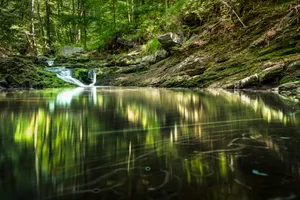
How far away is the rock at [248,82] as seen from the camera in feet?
26.5

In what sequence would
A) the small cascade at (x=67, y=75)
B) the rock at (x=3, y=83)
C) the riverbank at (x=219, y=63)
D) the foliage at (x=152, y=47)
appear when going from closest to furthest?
1. the riverbank at (x=219, y=63)
2. the rock at (x=3, y=83)
3. the foliage at (x=152, y=47)
4. the small cascade at (x=67, y=75)

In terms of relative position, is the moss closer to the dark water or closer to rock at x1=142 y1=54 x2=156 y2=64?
rock at x1=142 y1=54 x2=156 y2=64

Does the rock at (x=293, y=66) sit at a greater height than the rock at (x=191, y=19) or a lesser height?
Result: lesser

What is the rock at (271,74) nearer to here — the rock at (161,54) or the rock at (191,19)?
the rock at (161,54)

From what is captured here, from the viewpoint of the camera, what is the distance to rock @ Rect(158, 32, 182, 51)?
45.1ft

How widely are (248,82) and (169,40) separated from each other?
256 inches

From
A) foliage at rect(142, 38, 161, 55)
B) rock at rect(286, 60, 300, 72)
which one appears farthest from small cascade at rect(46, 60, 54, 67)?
rock at rect(286, 60, 300, 72)

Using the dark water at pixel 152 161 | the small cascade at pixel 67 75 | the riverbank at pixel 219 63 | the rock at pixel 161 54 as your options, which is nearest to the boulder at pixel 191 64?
A: the riverbank at pixel 219 63

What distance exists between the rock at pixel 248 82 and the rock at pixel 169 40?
6.08 metres

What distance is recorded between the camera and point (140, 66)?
51.8 ft

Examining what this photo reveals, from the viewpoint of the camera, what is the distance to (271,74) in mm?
7594

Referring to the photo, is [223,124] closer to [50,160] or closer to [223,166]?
[223,166]

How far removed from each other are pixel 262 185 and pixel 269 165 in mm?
283

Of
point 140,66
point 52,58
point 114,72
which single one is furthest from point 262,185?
point 52,58
